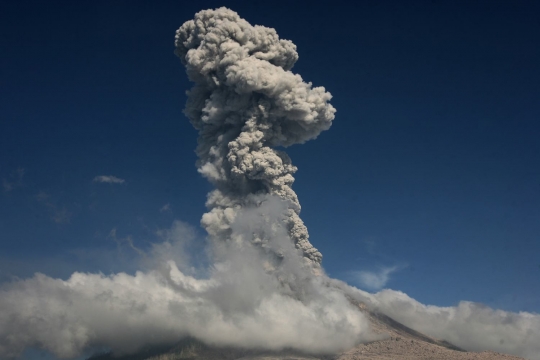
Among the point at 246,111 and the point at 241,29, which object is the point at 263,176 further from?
the point at 241,29

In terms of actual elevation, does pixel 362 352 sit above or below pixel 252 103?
below

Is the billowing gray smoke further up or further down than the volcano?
further up

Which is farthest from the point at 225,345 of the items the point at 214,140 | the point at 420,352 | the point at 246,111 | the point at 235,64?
the point at 235,64

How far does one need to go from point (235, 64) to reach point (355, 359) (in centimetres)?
5447

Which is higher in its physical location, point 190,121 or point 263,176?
point 190,121

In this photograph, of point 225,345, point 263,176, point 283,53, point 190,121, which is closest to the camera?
point 263,176

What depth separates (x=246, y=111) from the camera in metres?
75.6

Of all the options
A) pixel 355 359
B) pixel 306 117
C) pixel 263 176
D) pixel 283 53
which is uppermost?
pixel 283 53

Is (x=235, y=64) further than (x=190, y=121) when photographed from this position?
No

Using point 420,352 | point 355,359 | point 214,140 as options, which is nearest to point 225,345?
point 355,359

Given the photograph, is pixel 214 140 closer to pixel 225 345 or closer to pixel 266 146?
pixel 266 146

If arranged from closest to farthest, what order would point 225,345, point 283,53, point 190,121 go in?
point 283,53 → point 190,121 → point 225,345

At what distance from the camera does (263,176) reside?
237ft

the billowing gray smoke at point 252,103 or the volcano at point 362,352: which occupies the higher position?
the billowing gray smoke at point 252,103
